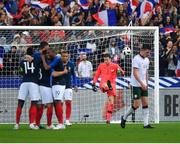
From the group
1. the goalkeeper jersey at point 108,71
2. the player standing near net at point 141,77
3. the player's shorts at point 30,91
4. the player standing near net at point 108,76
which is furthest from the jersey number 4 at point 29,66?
the goalkeeper jersey at point 108,71

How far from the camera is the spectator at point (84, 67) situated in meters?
26.4

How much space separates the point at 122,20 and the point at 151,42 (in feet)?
11.5

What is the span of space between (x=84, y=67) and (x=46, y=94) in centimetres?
501

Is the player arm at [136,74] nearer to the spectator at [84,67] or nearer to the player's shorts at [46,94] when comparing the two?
the player's shorts at [46,94]

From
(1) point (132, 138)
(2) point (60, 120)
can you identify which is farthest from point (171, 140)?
(2) point (60, 120)

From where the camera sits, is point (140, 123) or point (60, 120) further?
point (140, 123)

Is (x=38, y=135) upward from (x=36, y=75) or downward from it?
downward

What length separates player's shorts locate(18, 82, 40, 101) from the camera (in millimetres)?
21922

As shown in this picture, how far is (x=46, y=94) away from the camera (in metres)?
21.6

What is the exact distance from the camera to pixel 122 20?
99.0 ft

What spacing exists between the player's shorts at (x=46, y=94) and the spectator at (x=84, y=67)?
4.71m

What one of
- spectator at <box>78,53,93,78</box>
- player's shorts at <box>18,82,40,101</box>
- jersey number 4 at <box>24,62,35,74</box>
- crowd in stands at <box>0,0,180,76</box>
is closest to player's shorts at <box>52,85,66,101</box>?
player's shorts at <box>18,82,40,101</box>

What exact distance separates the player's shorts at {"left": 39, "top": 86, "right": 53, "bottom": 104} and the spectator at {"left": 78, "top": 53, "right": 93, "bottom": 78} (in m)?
4.71

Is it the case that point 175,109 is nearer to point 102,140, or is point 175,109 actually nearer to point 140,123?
point 140,123
